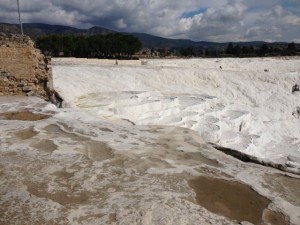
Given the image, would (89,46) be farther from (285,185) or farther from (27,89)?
(285,185)

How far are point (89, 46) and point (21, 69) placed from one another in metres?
31.6

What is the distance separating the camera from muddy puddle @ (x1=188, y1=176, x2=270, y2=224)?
368cm

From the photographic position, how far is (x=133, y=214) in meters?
3.43

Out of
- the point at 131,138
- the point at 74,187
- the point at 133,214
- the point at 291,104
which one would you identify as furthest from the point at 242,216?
the point at 291,104

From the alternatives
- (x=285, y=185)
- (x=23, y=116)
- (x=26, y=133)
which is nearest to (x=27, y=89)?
(x=23, y=116)

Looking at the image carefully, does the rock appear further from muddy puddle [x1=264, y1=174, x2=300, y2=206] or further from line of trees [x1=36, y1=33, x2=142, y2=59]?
line of trees [x1=36, y1=33, x2=142, y2=59]

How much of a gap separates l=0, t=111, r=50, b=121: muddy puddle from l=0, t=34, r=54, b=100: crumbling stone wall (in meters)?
2.46

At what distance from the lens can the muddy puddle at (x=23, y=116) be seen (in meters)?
7.42

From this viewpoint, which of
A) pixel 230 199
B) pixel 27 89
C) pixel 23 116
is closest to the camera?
pixel 230 199

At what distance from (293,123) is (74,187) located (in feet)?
51.8

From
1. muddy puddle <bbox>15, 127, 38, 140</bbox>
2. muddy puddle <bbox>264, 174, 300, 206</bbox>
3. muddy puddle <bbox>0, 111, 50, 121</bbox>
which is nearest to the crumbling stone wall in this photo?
muddy puddle <bbox>0, 111, 50, 121</bbox>

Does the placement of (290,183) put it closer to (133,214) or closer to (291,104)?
(133,214)

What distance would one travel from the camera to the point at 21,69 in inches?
394

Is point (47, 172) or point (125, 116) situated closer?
point (47, 172)
